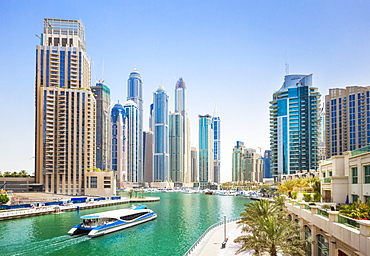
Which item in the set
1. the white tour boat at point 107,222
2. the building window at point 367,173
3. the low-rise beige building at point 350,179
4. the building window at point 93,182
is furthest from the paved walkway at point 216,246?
the building window at point 93,182

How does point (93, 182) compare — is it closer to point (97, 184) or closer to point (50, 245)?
point (97, 184)

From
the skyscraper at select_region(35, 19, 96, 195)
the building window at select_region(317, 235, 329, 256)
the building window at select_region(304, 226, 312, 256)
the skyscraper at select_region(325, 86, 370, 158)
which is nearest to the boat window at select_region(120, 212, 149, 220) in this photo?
the building window at select_region(304, 226, 312, 256)

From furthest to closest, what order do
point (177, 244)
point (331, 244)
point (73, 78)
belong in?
1. point (73, 78)
2. point (177, 244)
3. point (331, 244)

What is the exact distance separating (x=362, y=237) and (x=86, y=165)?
132469 millimetres

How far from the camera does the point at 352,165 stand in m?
33.4

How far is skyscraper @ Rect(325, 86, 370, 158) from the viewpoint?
152375 millimetres

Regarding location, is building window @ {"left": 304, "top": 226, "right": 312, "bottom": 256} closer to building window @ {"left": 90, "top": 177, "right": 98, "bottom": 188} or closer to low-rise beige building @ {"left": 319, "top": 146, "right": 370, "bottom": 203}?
low-rise beige building @ {"left": 319, "top": 146, "right": 370, "bottom": 203}

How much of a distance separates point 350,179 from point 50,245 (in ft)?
131

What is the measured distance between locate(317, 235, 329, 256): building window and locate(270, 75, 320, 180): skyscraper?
135 meters

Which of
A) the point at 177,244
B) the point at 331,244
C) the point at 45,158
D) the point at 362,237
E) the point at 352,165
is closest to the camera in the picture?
the point at 362,237

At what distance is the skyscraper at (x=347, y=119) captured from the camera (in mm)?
152375

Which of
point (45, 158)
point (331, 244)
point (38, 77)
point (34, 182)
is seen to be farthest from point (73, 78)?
point (331, 244)

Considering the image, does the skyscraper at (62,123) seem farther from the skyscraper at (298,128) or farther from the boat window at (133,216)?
the skyscraper at (298,128)

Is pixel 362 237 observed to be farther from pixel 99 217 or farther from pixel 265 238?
pixel 99 217
